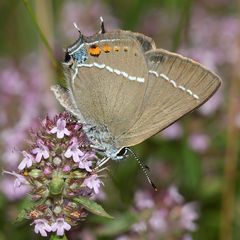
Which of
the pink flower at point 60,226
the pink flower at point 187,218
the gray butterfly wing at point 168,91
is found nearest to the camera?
the pink flower at point 60,226

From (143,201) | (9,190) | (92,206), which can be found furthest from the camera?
(9,190)

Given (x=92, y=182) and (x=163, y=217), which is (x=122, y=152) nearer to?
(x=92, y=182)

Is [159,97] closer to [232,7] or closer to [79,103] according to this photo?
[79,103]

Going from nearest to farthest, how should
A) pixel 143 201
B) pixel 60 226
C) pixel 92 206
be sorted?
pixel 60 226 → pixel 92 206 → pixel 143 201

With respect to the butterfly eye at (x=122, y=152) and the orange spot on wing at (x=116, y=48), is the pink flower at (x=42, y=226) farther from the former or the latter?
the orange spot on wing at (x=116, y=48)

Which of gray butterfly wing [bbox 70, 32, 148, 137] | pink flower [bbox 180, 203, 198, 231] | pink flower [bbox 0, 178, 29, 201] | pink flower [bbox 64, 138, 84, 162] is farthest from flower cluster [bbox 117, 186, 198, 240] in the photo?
pink flower [bbox 64, 138, 84, 162]

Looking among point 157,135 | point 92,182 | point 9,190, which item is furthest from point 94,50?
point 157,135

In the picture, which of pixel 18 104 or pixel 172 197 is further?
pixel 18 104

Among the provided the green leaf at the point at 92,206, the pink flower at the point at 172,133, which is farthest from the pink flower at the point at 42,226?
the pink flower at the point at 172,133
